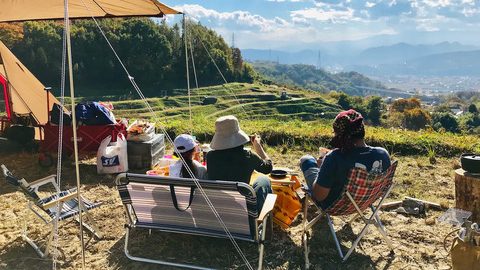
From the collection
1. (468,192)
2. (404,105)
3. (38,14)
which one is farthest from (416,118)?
(38,14)

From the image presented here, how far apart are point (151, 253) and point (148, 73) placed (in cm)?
5774

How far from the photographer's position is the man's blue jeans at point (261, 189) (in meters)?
3.31

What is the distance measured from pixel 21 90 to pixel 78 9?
76.4 inches

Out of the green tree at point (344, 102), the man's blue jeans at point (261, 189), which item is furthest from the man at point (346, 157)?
the green tree at point (344, 102)

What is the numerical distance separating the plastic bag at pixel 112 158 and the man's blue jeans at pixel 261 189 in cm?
277

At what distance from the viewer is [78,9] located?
228 inches

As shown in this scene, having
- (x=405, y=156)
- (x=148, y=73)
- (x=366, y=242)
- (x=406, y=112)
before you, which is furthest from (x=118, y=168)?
(x=406, y=112)

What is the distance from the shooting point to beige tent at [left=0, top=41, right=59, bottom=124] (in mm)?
6523

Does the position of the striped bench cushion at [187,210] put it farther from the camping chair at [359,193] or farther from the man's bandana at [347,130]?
the man's bandana at [347,130]

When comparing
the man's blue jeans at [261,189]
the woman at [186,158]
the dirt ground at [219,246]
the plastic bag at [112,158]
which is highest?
the woman at [186,158]

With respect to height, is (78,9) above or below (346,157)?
above

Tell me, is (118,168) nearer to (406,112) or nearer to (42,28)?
(42,28)

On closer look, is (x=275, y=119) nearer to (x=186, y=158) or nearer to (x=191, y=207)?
(x=186, y=158)

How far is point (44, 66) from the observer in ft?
162
